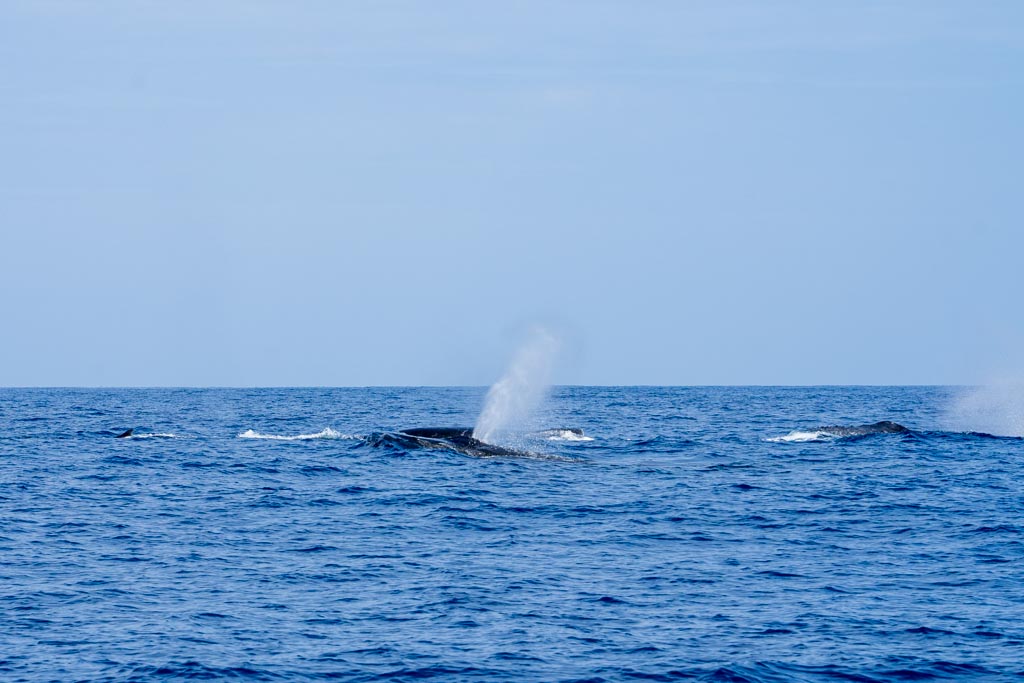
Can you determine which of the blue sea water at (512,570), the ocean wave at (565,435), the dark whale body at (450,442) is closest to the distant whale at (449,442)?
the dark whale body at (450,442)

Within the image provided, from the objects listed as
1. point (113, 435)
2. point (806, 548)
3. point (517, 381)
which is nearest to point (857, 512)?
point (806, 548)

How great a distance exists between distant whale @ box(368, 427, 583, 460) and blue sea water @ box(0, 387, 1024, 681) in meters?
1.41

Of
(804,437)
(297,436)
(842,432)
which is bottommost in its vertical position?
(297,436)

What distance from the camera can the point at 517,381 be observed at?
201ft

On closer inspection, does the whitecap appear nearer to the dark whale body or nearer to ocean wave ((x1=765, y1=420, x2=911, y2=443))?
ocean wave ((x1=765, y1=420, x2=911, y2=443))

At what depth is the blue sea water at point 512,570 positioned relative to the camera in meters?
19.3

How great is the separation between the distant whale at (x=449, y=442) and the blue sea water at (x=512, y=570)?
1409 mm

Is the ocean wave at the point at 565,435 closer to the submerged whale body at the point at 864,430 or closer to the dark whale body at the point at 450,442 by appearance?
the dark whale body at the point at 450,442

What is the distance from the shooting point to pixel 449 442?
51969 mm

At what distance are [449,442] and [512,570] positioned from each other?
26402 millimetres

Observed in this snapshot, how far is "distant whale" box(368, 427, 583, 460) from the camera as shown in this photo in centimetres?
4941

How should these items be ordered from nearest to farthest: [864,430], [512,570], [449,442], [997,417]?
[512,570] < [449,442] < [864,430] < [997,417]

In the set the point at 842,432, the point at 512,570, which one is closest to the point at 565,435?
the point at 842,432

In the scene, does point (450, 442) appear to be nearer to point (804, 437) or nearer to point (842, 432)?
point (804, 437)
